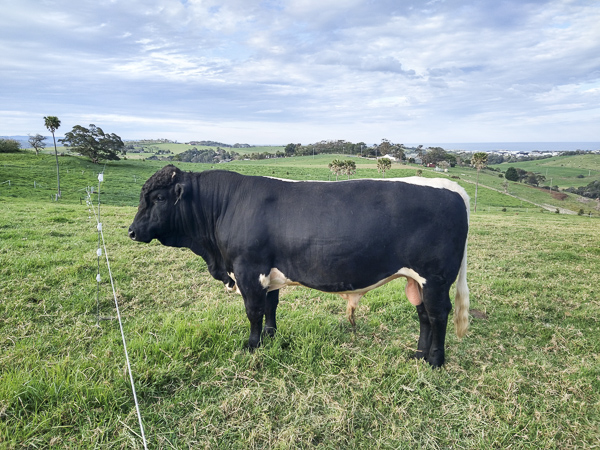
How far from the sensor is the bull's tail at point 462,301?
13.3 ft

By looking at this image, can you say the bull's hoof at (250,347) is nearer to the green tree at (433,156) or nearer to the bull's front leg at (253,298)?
the bull's front leg at (253,298)

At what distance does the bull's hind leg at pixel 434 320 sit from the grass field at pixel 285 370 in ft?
0.66

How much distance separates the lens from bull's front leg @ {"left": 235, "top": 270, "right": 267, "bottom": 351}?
399 cm

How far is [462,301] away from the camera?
13.3 feet

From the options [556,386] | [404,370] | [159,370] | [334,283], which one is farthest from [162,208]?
[556,386]

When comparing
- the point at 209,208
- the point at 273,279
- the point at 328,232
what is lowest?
the point at 273,279

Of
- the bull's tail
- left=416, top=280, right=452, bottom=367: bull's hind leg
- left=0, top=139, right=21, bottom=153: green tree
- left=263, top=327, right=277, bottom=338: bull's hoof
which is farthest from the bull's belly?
left=0, top=139, right=21, bottom=153: green tree

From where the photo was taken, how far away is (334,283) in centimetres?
386

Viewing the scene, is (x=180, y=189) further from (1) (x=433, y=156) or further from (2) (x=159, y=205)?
(1) (x=433, y=156)

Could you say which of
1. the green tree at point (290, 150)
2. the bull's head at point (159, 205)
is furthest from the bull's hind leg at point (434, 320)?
the green tree at point (290, 150)

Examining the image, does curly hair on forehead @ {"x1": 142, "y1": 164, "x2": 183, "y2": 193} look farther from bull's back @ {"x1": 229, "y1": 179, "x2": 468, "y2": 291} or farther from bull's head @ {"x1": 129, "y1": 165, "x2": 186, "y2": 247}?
bull's back @ {"x1": 229, "y1": 179, "x2": 468, "y2": 291}

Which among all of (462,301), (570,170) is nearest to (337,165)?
(462,301)

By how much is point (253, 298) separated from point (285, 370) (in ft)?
2.84

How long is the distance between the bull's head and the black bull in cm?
1
